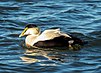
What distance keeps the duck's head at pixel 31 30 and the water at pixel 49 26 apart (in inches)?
11.7

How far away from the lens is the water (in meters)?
11.8

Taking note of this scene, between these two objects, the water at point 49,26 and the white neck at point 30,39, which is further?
the white neck at point 30,39

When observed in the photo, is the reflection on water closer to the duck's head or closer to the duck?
the duck

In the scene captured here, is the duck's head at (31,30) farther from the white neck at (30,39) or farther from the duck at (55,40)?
the duck at (55,40)

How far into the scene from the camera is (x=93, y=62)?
39.8 feet

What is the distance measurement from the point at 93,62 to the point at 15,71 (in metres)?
1.89

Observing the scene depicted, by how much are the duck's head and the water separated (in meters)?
0.30

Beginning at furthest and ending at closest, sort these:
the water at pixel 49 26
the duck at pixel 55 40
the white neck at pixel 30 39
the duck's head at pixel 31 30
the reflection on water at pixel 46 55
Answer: the duck's head at pixel 31 30 → the white neck at pixel 30 39 → the duck at pixel 55 40 → the reflection on water at pixel 46 55 → the water at pixel 49 26

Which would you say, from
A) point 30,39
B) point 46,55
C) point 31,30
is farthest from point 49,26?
point 46,55

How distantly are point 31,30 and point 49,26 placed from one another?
1646 millimetres

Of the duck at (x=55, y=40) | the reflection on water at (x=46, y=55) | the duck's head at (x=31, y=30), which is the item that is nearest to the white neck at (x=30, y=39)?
the duck's head at (x=31, y=30)

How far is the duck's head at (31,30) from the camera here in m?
13.7

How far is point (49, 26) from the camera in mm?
15344

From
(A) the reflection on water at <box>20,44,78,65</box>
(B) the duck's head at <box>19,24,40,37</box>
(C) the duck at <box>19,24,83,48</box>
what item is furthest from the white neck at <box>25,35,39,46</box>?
(A) the reflection on water at <box>20,44,78,65</box>
